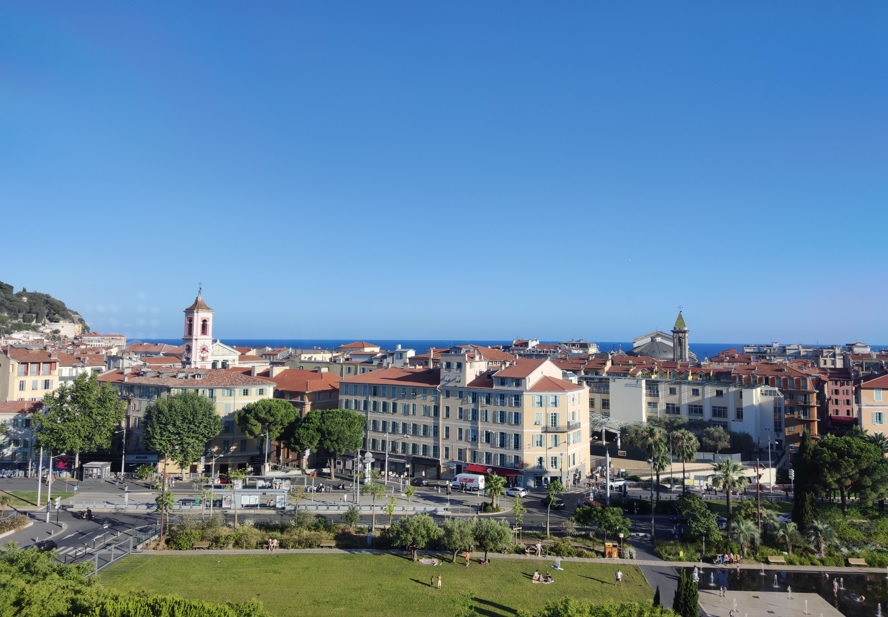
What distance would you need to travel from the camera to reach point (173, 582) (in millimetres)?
41312

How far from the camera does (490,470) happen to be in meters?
76.1

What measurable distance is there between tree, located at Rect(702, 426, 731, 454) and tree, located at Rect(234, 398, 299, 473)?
191 ft

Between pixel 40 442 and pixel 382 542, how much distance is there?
46.8m

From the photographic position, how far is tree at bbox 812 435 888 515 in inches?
2299

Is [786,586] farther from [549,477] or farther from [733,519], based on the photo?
[549,477]

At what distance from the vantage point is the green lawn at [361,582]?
38.7m

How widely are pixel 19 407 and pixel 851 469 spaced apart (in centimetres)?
9083

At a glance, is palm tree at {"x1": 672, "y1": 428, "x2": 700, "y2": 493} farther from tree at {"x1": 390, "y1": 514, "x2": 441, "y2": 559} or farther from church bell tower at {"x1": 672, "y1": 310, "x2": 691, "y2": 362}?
church bell tower at {"x1": 672, "y1": 310, "x2": 691, "y2": 362}

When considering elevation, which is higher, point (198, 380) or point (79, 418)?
point (198, 380)

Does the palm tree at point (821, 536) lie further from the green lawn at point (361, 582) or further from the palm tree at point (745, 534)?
the green lawn at point (361, 582)

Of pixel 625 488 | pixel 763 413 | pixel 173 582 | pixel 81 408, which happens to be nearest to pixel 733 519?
pixel 625 488

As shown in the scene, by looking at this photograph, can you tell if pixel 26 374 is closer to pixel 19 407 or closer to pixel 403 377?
pixel 19 407

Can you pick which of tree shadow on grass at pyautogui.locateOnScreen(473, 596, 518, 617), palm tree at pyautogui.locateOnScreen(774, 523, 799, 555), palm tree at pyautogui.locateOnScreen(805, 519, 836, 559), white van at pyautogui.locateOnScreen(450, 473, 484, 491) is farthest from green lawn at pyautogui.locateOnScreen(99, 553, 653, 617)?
white van at pyautogui.locateOnScreen(450, 473, 484, 491)

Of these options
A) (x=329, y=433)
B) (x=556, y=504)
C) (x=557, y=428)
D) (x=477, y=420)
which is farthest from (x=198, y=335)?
(x=556, y=504)
